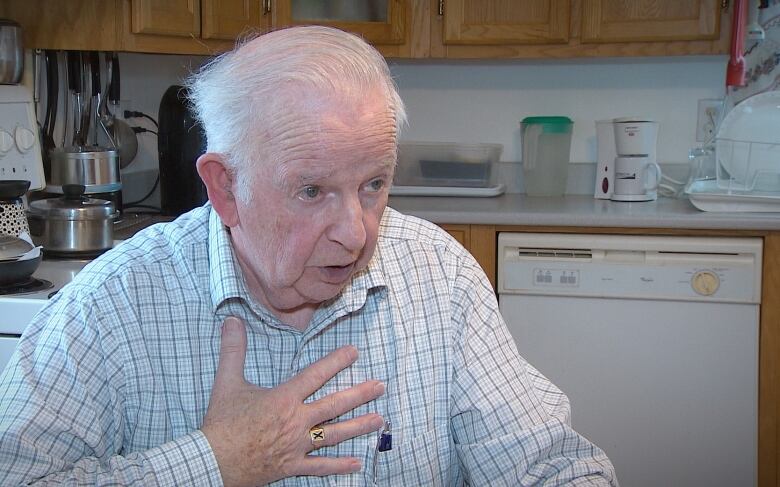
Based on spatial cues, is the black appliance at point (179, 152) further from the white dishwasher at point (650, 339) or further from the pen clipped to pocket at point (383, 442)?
the pen clipped to pocket at point (383, 442)

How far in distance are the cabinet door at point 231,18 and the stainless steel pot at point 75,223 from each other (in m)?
0.88

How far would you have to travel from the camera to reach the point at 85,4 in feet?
8.00

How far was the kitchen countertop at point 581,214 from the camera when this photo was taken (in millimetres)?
2527

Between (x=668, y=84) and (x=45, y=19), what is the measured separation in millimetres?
1972

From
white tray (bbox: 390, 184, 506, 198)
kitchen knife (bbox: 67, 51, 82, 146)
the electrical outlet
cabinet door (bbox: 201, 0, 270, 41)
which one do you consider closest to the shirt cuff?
kitchen knife (bbox: 67, 51, 82, 146)

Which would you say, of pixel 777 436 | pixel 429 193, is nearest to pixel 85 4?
pixel 429 193

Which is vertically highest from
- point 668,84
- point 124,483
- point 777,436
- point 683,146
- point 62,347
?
point 668,84

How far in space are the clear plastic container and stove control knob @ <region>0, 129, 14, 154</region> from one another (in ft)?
4.14

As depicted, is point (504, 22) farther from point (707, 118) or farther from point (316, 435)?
point (316, 435)

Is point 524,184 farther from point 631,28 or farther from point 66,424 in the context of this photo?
point 66,424

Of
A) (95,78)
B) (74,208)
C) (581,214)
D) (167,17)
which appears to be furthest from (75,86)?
(581,214)

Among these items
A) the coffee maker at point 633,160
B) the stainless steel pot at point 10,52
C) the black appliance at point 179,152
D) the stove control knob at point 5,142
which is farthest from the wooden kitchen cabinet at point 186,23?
the coffee maker at point 633,160

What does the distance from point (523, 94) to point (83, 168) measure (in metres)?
1.56

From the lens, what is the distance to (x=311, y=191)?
1.10m
